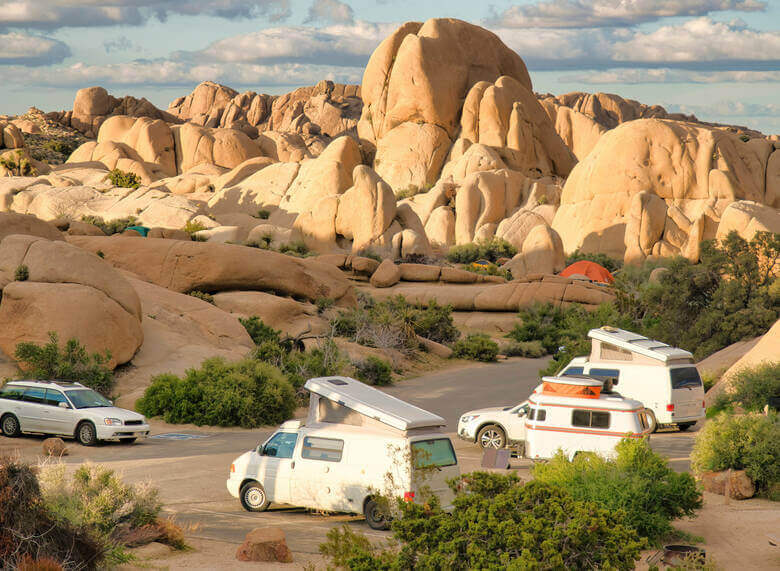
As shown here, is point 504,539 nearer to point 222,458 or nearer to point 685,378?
point 222,458

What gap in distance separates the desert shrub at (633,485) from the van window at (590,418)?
119 inches

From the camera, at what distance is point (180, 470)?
1780 centimetres

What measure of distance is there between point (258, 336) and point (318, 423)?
788 inches

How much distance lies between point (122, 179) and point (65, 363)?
70.5 meters

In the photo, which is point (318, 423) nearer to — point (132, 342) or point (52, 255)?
point (132, 342)

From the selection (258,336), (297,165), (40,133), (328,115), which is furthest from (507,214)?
(328,115)

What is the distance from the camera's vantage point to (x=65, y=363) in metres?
25.1

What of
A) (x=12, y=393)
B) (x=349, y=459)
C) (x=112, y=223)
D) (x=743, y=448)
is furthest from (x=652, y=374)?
(x=112, y=223)

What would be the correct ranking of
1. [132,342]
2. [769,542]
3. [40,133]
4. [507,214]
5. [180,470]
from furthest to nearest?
1. [40,133]
2. [507,214]
3. [132,342]
4. [180,470]
5. [769,542]

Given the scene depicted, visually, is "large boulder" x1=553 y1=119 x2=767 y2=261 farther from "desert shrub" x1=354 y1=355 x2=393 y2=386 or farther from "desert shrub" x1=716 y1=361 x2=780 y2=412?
"desert shrub" x1=716 y1=361 x2=780 y2=412

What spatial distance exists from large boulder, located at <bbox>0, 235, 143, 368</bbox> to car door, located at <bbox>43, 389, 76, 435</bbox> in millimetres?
5945

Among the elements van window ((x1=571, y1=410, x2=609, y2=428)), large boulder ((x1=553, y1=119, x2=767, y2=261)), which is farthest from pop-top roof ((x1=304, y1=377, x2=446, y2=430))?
large boulder ((x1=553, y1=119, x2=767, y2=261))

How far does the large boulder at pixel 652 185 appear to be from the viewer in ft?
211

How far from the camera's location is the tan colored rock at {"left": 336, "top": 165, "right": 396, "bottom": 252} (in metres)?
62.6
